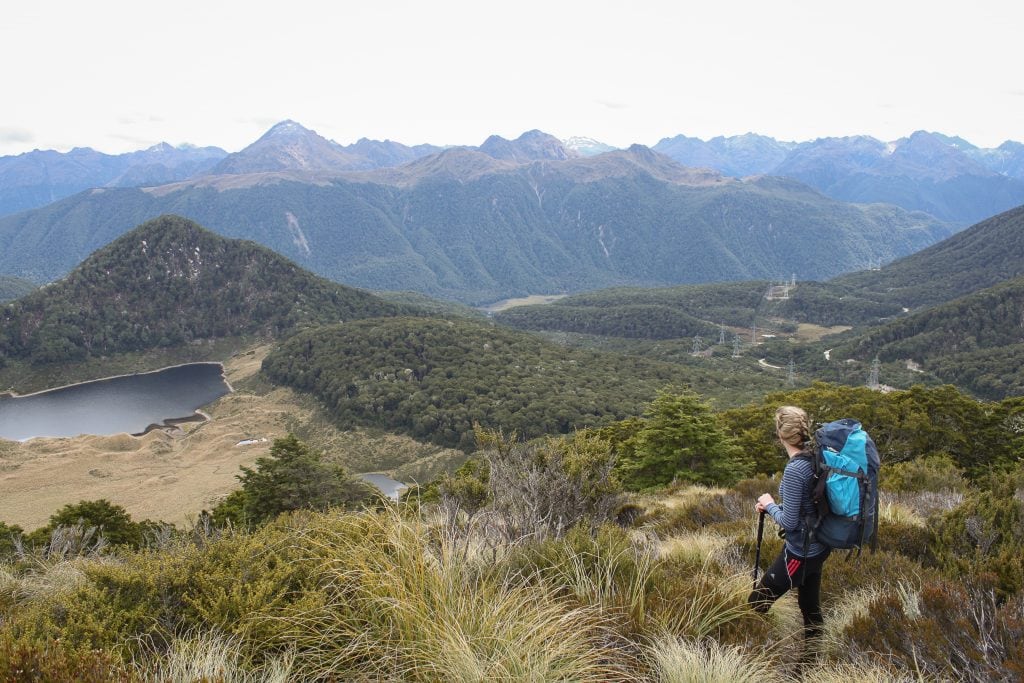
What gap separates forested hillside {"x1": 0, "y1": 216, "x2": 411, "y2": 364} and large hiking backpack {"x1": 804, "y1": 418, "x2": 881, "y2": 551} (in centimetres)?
13677

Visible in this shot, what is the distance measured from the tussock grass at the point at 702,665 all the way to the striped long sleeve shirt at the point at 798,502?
1071 millimetres

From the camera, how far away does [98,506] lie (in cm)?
2552

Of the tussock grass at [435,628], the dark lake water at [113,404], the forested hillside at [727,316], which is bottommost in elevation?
the forested hillside at [727,316]

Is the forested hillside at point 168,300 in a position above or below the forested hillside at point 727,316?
above

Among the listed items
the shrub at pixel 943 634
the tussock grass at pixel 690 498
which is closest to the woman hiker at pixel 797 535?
the shrub at pixel 943 634

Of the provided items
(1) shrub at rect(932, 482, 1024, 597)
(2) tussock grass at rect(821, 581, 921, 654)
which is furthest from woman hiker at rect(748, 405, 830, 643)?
(1) shrub at rect(932, 482, 1024, 597)

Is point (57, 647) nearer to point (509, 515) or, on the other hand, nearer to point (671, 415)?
point (509, 515)

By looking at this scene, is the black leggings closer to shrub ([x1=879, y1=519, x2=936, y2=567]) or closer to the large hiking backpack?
the large hiking backpack

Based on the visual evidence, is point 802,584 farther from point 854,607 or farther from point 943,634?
point 943,634

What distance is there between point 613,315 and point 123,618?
191 m

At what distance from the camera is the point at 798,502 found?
4.62 meters

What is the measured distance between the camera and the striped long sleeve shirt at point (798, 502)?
15.0 feet

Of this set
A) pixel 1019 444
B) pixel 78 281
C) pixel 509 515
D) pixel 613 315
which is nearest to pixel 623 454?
pixel 1019 444

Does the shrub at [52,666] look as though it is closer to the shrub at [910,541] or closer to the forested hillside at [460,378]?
the shrub at [910,541]
